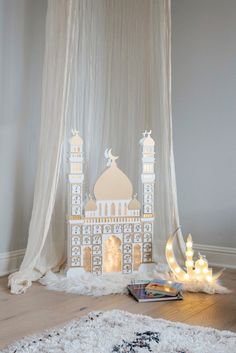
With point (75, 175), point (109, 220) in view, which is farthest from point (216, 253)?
point (75, 175)

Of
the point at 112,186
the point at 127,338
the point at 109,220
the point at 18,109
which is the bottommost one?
the point at 127,338

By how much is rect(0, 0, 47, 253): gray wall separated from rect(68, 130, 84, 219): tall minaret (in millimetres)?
547

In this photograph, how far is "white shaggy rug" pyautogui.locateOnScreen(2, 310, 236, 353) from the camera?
2.03m

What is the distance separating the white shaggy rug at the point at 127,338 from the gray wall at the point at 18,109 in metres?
1.54

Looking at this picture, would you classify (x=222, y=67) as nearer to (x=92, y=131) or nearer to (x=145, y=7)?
(x=145, y=7)

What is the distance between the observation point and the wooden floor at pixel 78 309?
2.43 meters

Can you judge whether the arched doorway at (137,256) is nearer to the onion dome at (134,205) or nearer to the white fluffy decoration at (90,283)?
the white fluffy decoration at (90,283)

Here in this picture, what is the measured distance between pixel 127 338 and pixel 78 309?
0.61 m

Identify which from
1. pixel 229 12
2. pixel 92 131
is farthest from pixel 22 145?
pixel 229 12

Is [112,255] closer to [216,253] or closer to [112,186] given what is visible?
[112,186]

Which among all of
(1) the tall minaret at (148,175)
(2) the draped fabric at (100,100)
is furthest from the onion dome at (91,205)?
(1) the tall minaret at (148,175)

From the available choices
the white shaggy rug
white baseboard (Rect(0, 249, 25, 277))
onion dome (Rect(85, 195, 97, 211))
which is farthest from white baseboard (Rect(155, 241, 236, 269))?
the white shaggy rug

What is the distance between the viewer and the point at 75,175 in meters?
3.47

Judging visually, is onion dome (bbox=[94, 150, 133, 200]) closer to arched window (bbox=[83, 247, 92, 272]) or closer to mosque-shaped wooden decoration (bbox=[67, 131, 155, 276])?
mosque-shaped wooden decoration (bbox=[67, 131, 155, 276])
